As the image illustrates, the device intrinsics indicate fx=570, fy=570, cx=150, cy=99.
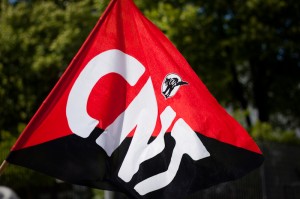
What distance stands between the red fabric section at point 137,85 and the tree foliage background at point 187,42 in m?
10.1

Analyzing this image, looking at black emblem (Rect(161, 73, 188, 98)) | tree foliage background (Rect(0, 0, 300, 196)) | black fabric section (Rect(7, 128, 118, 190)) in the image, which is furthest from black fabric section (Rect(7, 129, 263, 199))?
tree foliage background (Rect(0, 0, 300, 196))

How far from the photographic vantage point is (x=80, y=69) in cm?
459

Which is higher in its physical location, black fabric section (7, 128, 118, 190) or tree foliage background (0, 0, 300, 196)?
black fabric section (7, 128, 118, 190)

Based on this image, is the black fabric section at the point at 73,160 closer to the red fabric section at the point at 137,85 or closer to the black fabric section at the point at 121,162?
the black fabric section at the point at 121,162

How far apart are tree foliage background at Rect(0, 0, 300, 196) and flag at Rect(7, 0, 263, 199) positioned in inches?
402

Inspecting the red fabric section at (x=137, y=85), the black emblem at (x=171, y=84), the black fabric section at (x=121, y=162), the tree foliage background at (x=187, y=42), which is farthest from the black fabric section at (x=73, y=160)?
the tree foliage background at (x=187, y=42)

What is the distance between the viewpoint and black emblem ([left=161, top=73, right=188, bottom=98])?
4805 mm

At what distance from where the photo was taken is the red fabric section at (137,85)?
4.51 metres

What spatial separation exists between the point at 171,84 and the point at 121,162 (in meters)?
0.81

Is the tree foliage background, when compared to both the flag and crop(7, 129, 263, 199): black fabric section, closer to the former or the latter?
the flag

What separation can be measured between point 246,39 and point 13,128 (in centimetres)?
839

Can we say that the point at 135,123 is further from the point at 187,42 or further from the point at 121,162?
the point at 187,42

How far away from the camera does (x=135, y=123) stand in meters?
4.70

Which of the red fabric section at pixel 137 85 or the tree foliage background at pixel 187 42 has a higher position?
the red fabric section at pixel 137 85
